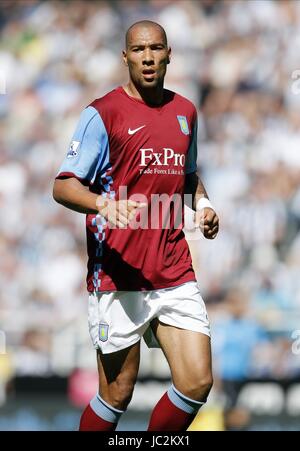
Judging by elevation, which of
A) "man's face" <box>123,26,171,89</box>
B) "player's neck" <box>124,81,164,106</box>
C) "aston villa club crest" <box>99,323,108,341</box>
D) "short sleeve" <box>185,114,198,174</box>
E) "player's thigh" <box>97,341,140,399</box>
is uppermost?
"man's face" <box>123,26,171,89</box>

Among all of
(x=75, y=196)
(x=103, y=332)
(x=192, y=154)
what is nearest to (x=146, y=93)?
(x=192, y=154)

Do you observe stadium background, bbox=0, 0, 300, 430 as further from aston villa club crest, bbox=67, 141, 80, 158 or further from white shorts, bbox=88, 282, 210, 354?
aston villa club crest, bbox=67, 141, 80, 158

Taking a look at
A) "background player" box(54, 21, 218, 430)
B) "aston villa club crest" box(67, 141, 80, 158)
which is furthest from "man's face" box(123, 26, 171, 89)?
"aston villa club crest" box(67, 141, 80, 158)

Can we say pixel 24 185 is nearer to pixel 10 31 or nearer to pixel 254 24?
pixel 10 31

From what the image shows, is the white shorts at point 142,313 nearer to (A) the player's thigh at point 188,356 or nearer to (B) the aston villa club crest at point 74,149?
(A) the player's thigh at point 188,356

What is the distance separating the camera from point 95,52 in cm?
998

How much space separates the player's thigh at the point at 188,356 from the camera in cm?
452

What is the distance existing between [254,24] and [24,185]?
2840 millimetres

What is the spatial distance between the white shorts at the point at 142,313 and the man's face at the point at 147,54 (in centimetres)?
102

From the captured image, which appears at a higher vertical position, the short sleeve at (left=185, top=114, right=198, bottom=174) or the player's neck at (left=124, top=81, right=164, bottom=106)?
the player's neck at (left=124, top=81, right=164, bottom=106)

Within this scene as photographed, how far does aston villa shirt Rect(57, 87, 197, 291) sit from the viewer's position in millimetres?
4613

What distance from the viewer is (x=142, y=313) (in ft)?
15.3

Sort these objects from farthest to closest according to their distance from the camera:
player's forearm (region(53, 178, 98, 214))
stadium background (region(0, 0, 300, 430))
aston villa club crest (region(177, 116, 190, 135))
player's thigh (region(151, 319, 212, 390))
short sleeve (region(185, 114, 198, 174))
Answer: stadium background (region(0, 0, 300, 430))
short sleeve (region(185, 114, 198, 174))
aston villa club crest (region(177, 116, 190, 135))
player's thigh (region(151, 319, 212, 390))
player's forearm (region(53, 178, 98, 214))
